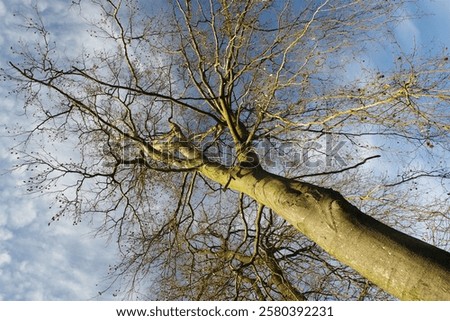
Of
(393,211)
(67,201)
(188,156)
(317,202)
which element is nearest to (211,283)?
(188,156)

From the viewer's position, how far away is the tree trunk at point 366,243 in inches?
74.3

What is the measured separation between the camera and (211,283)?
5.00 m

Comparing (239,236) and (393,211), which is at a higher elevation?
(239,236)

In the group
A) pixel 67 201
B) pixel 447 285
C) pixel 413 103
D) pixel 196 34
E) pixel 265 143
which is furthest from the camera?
pixel 265 143

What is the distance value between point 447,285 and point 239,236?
12.9ft

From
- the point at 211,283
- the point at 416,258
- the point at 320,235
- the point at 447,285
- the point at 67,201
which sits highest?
the point at 67,201

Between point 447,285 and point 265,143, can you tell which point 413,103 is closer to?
point 447,285

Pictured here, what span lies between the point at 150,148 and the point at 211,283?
1.90 metres

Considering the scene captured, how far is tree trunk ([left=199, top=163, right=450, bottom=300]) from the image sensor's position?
189cm

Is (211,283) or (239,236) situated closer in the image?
(211,283)

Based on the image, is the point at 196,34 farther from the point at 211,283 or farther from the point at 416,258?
the point at 416,258

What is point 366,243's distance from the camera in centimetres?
219

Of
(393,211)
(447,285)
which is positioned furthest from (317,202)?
(393,211)

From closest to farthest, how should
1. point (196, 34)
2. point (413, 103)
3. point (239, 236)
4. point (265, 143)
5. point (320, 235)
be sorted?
1. point (320, 235)
2. point (413, 103)
3. point (196, 34)
4. point (265, 143)
5. point (239, 236)
